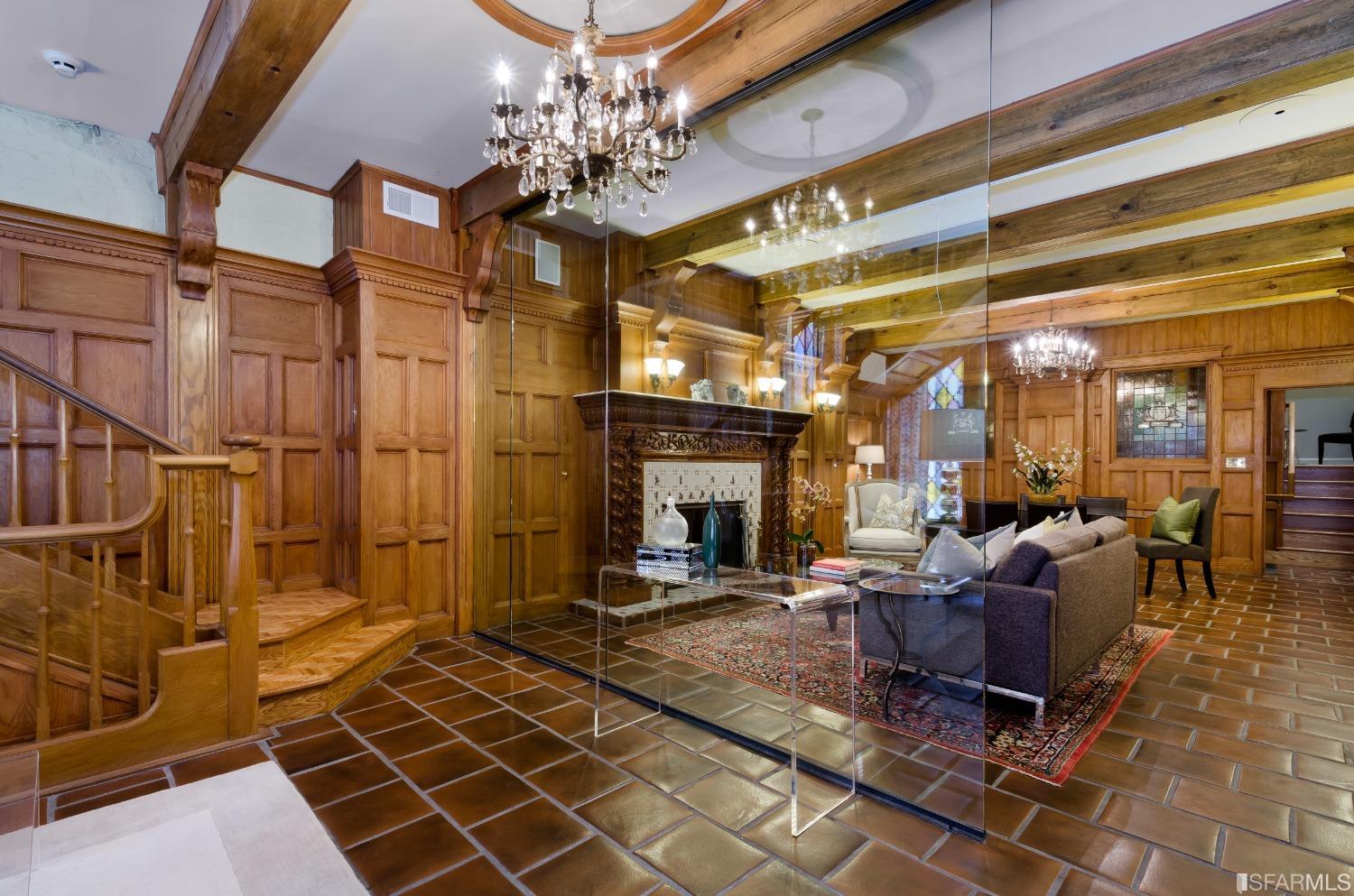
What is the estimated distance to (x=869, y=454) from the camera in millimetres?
2723

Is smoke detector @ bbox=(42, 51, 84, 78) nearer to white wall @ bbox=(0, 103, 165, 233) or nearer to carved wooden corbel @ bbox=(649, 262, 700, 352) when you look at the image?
white wall @ bbox=(0, 103, 165, 233)

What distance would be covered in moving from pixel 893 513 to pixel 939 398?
0.55 metres

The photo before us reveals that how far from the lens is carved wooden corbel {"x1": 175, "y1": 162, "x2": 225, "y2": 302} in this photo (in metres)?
3.33

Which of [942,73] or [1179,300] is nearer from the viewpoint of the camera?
[942,73]

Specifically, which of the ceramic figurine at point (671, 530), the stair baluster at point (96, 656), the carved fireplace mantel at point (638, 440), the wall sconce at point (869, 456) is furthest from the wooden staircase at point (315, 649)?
the wall sconce at point (869, 456)

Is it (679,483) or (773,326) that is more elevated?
(773,326)

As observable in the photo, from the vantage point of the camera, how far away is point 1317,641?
4.15m

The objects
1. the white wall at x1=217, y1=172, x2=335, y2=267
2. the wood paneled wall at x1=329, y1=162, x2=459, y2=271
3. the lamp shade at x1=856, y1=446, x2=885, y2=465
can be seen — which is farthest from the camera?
the wood paneled wall at x1=329, y1=162, x2=459, y2=271

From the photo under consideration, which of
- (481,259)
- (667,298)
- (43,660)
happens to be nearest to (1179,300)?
(667,298)

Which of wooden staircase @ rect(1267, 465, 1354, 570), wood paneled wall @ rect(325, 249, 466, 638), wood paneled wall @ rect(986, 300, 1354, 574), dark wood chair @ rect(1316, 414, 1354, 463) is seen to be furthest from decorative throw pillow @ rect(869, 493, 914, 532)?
dark wood chair @ rect(1316, 414, 1354, 463)

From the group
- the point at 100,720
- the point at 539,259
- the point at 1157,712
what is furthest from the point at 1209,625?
the point at 100,720

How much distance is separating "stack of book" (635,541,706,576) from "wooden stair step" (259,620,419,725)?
1.68 metres

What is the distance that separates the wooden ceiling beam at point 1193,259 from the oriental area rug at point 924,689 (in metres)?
3.13

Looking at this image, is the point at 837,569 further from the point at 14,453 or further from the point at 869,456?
the point at 14,453
